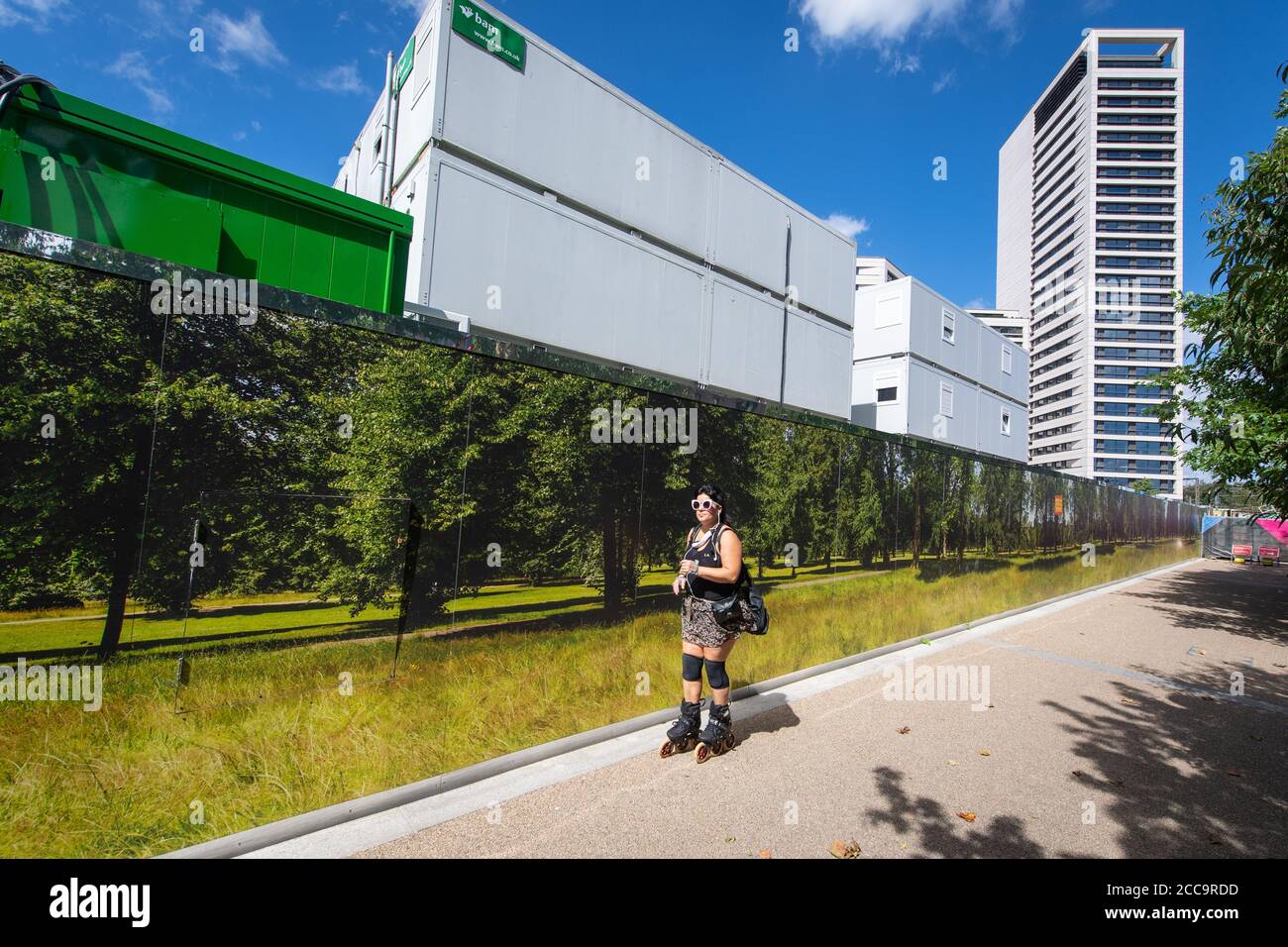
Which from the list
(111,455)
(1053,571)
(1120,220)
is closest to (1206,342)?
(1053,571)

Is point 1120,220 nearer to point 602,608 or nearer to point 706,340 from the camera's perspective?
point 706,340

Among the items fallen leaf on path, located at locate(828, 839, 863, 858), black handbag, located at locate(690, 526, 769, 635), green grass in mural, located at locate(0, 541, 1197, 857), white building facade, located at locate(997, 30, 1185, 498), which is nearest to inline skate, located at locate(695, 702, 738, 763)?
black handbag, located at locate(690, 526, 769, 635)

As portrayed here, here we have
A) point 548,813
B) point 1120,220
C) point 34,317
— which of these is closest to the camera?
point 34,317

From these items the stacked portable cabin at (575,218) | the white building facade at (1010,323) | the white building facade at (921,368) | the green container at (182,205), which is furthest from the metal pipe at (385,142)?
the white building facade at (1010,323)

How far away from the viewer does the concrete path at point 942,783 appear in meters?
3.20

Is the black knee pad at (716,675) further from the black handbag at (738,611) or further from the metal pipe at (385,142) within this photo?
the metal pipe at (385,142)

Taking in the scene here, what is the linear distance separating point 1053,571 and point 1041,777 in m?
11.2

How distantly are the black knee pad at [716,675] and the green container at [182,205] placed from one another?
14.0 feet

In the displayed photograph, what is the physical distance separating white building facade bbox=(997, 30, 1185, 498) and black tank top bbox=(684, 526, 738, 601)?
10535cm

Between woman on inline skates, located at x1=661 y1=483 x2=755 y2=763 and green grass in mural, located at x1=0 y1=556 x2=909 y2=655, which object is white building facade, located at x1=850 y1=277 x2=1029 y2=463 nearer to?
woman on inline skates, located at x1=661 y1=483 x2=755 y2=763

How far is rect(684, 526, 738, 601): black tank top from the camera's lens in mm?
→ 4309

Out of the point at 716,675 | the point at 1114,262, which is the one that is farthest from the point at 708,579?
the point at 1114,262

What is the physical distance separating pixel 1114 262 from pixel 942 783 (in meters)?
118
